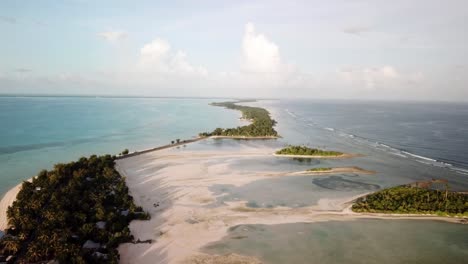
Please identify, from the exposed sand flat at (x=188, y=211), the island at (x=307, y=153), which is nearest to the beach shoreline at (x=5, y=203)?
the exposed sand flat at (x=188, y=211)

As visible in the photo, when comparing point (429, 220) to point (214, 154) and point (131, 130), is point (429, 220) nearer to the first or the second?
point (214, 154)

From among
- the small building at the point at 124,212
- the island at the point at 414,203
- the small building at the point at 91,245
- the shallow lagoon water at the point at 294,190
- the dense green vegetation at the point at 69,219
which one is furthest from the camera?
the shallow lagoon water at the point at 294,190

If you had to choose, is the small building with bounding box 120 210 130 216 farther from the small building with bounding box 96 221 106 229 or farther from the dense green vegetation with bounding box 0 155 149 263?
the small building with bounding box 96 221 106 229

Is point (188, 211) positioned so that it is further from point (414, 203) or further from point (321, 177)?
point (414, 203)

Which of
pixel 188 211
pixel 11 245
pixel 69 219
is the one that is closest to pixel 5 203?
pixel 69 219

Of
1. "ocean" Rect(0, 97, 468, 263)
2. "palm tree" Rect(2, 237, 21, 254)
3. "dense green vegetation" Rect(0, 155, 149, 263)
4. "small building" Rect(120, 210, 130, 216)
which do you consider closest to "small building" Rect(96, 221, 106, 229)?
"dense green vegetation" Rect(0, 155, 149, 263)

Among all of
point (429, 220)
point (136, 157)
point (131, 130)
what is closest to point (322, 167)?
point (429, 220)

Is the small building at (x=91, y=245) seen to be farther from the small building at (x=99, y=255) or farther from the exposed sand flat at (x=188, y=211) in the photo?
the exposed sand flat at (x=188, y=211)
